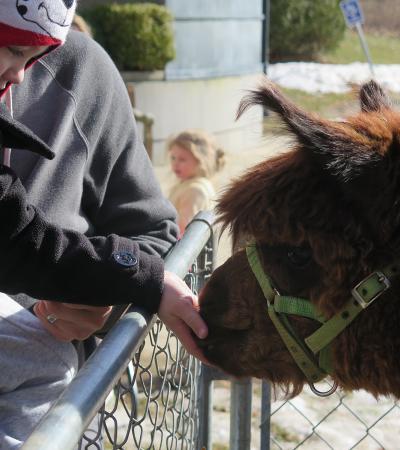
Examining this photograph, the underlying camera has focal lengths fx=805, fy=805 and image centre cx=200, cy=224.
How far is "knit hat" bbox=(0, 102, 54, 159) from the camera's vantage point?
1.93 metres

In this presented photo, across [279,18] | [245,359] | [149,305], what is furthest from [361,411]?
[279,18]

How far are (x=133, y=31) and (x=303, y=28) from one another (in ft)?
48.0

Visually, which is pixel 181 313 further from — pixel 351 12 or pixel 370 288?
pixel 351 12

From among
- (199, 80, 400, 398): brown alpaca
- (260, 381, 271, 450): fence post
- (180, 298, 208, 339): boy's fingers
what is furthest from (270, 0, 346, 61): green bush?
(180, 298, 208, 339): boy's fingers

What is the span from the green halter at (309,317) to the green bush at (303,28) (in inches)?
891

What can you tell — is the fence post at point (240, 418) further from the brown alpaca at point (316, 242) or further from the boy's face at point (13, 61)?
the boy's face at point (13, 61)

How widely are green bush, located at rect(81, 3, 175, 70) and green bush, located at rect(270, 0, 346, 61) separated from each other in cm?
1324

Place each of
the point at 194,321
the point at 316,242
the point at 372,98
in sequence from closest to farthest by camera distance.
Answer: the point at 316,242, the point at 194,321, the point at 372,98

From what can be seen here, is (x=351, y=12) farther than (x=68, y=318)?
Yes

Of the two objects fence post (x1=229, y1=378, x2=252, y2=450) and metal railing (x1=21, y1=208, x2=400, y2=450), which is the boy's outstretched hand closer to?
metal railing (x1=21, y1=208, x2=400, y2=450)

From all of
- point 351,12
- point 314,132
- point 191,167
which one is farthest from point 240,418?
point 351,12

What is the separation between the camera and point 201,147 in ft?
19.3

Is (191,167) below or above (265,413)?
below

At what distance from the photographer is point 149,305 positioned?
80.1 inches
